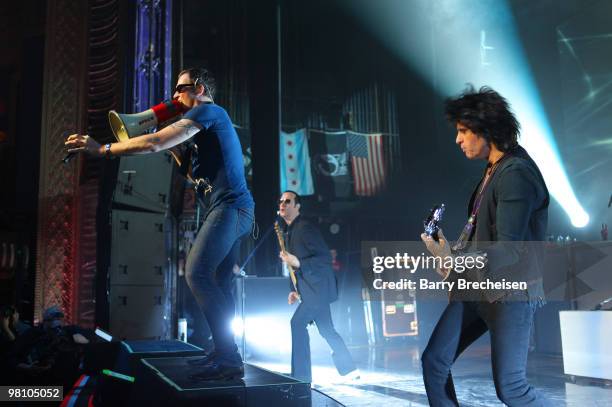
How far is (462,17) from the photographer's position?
14602 mm

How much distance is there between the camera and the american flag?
50.2 feet

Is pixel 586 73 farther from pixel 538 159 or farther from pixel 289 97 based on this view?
pixel 289 97

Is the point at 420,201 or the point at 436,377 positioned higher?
the point at 420,201

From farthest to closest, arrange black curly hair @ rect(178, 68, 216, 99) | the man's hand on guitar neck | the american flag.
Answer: the american flag < the man's hand on guitar neck < black curly hair @ rect(178, 68, 216, 99)

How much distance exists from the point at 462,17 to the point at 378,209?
5424mm

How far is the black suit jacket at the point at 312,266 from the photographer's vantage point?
575 cm

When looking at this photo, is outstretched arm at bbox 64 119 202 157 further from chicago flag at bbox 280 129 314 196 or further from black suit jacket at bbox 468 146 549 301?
chicago flag at bbox 280 129 314 196

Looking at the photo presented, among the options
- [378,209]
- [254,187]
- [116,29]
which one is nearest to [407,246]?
[378,209]

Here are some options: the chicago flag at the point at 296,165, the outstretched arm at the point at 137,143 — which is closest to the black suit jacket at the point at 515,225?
the outstretched arm at the point at 137,143

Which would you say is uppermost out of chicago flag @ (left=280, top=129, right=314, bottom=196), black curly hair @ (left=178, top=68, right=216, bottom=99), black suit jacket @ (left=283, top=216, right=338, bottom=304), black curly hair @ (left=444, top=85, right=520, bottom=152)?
chicago flag @ (left=280, top=129, right=314, bottom=196)

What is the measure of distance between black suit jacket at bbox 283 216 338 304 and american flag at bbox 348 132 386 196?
9.49m

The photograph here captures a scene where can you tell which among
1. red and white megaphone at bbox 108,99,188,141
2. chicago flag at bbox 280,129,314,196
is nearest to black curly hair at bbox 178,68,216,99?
red and white megaphone at bbox 108,99,188,141

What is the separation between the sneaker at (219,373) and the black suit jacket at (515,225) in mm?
1502

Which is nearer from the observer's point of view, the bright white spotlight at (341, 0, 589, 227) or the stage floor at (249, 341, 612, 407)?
the stage floor at (249, 341, 612, 407)
